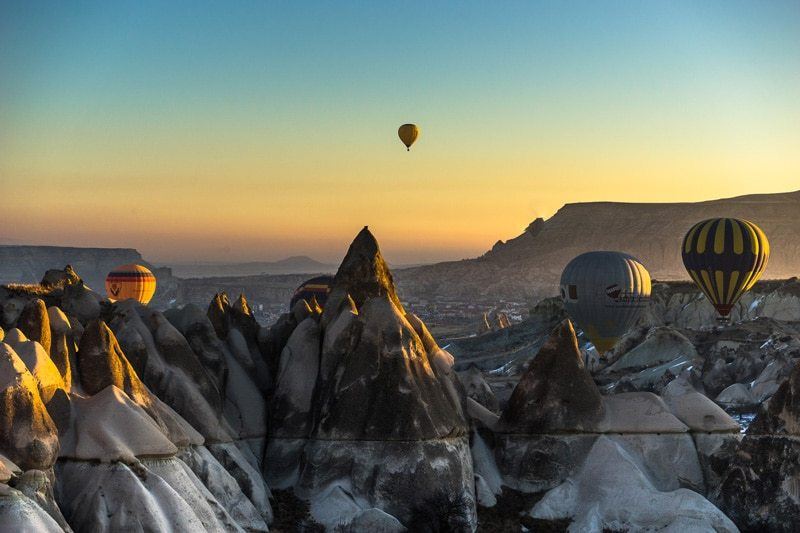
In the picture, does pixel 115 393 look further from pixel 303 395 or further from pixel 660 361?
pixel 660 361

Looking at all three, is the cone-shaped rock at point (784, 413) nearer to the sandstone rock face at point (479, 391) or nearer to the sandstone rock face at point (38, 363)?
the sandstone rock face at point (479, 391)

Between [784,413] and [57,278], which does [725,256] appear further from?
[784,413]

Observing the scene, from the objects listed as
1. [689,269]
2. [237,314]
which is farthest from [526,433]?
[689,269]

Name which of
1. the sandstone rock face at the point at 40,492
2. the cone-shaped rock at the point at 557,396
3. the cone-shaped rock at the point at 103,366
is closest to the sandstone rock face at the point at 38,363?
the cone-shaped rock at the point at 103,366

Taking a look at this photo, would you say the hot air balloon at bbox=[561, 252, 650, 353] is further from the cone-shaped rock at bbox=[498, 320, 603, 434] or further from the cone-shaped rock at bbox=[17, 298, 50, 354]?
the cone-shaped rock at bbox=[17, 298, 50, 354]

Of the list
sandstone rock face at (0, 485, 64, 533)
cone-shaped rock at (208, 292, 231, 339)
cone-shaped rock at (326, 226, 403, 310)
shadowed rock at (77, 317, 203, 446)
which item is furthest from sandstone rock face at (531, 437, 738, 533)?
sandstone rock face at (0, 485, 64, 533)

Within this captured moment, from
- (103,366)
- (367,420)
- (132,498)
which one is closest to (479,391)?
(367,420)
